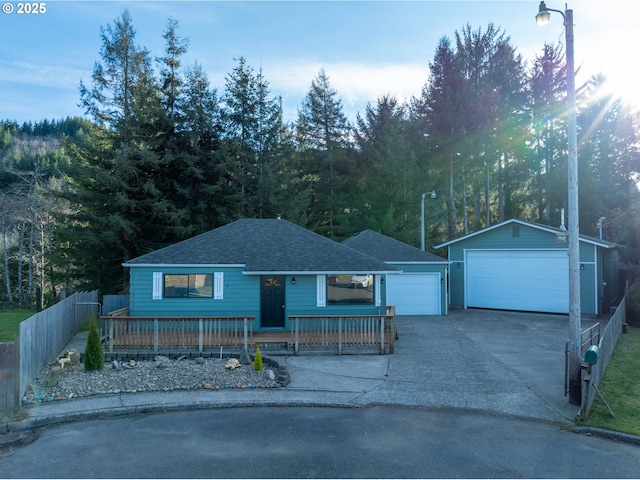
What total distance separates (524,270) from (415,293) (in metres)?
5.29

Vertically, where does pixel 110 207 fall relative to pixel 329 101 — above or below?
below

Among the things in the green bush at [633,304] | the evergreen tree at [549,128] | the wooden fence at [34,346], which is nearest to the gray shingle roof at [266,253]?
the wooden fence at [34,346]

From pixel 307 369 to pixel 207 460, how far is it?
5022 millimetres

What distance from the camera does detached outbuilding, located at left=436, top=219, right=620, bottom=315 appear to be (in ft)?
62.8

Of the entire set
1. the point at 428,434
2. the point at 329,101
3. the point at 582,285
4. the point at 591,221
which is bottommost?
the point at 428,434

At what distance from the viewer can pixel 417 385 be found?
9406 millimetres

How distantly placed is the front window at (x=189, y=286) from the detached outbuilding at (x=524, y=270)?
1274 centimetres

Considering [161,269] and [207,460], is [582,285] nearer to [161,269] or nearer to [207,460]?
[161,269]

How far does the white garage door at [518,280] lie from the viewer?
19625mm

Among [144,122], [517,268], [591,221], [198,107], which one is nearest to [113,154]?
[144,122]

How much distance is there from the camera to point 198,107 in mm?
26656

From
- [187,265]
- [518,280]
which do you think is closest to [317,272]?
[187,265]

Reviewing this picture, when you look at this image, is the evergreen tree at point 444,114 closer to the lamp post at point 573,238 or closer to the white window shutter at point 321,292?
the white window shutter at point 321,292

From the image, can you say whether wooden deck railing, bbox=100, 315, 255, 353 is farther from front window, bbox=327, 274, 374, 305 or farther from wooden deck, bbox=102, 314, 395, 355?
front window, bbox=327, 274, 374, 305
